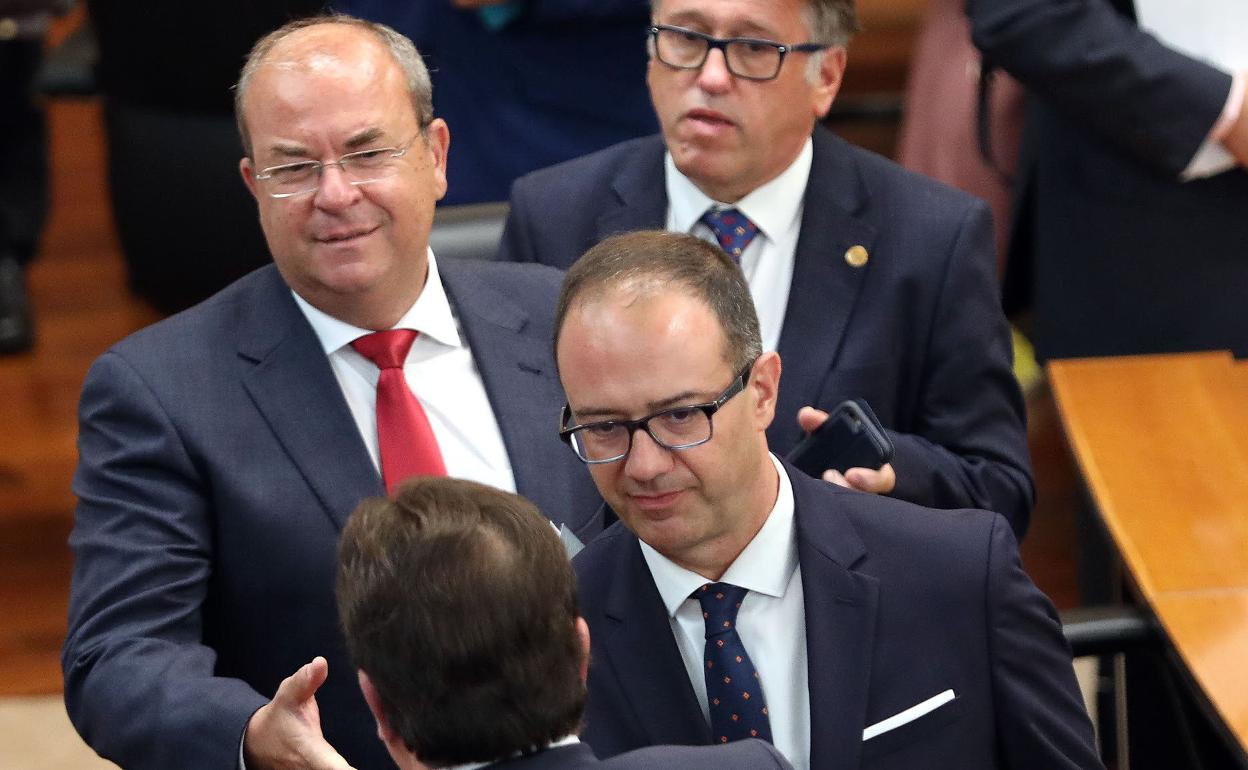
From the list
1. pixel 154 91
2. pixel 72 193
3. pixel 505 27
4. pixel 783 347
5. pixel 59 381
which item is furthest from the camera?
pixel 72 193

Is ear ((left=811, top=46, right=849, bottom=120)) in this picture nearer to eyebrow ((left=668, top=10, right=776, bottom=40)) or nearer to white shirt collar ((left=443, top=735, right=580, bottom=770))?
eyebrow ((left=668, top=10, right=776, bottom=40))

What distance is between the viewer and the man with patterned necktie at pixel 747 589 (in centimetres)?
209

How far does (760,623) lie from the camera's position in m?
2.19

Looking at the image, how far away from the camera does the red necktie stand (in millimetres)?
2549

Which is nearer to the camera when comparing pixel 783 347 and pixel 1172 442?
pixel 783 347

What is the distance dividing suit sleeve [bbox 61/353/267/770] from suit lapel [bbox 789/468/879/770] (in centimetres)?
68

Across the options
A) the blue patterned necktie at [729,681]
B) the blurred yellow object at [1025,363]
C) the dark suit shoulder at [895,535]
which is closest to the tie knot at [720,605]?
the blue patterned necktie at [729,681]

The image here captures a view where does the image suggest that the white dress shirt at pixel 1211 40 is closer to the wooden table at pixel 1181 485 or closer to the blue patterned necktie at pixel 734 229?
the wooden table at pixel 1181 485

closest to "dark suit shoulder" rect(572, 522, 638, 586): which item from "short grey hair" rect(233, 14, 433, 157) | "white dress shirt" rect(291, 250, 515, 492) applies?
"white dress shirt" rect(291, 250, 515, 492)

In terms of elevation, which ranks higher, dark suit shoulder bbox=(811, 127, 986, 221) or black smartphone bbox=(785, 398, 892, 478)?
dark suit shoulder bbox=(811, 127, 986, 221)

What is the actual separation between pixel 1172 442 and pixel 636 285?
4.54ft

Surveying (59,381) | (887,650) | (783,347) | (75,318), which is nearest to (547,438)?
(783,347)

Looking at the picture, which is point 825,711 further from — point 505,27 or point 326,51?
point 505,27

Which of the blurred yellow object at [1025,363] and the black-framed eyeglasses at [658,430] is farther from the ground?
the black-framed eyeglasses at [658,430]
